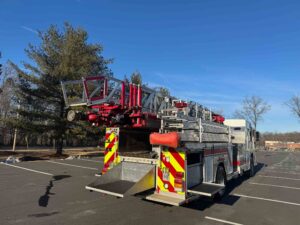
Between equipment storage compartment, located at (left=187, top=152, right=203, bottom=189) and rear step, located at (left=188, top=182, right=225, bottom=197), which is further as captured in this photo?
equipment storage compartment, located at (left=187, top=152, right=203, bottom=189)

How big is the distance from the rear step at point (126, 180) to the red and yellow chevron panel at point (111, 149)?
11.2 inches

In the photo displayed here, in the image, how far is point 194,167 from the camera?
6.36m

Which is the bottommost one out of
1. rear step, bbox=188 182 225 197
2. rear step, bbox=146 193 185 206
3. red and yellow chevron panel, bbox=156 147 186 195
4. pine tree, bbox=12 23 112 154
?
rear step, bbox=146 193 185 206

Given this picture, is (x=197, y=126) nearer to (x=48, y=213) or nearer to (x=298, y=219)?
(x=298, y=219)

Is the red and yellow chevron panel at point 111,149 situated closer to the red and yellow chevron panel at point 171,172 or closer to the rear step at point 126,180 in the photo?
the rear step at point 126,180

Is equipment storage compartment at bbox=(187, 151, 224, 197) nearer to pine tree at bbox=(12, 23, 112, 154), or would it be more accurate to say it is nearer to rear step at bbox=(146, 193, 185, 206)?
rear step at bbox=(146, 193, 185, 206)

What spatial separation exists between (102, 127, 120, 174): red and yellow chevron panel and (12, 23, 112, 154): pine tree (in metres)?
13.8

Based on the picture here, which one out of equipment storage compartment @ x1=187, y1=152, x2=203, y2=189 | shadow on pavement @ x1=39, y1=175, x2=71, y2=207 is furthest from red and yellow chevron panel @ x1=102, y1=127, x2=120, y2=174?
equipment storage compartment @ x1=187, y1=152, x2=203, y2=189

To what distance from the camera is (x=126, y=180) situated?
6.92 m

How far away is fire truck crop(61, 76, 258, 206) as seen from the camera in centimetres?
589

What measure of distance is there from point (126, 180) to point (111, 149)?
3.01 feet

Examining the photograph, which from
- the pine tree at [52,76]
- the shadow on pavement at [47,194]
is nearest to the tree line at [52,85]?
the pine tree at [52,76]

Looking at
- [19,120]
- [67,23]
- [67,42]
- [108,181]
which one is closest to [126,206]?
[108,181]

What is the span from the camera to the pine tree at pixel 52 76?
20.3 metres
